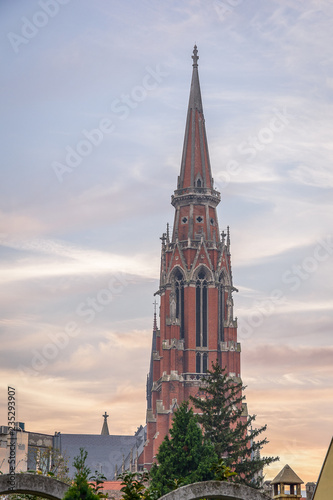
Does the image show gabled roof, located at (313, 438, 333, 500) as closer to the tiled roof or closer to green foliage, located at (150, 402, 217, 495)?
green foliage, located at (150, 402, 217, 495)

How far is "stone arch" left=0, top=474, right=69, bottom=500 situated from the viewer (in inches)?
914

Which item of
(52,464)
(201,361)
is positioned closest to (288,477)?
(52,464)

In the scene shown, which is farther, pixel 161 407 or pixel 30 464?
pixel 30 464

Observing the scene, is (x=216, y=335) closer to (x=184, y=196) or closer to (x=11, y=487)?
(x=184, y=196)

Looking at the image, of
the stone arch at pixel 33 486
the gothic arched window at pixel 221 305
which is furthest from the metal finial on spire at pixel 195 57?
the stone arch at pixel 33 486

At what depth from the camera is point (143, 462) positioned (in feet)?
372

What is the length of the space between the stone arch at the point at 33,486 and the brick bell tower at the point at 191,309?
82.4 metres

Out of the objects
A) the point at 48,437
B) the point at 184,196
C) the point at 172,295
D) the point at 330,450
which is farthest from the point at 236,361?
the point at 330,450

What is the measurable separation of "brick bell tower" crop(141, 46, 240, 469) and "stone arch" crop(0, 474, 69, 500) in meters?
82.4

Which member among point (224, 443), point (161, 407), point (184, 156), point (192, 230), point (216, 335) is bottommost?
point (224, 443)

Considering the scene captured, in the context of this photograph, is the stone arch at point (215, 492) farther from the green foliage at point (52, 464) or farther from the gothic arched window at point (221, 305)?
the gothic arched window at point (221, 305)

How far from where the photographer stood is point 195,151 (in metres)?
117

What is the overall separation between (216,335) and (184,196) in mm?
17156

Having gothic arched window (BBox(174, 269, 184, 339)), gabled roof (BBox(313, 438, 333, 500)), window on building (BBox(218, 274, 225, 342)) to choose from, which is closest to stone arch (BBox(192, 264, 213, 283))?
window on building (BBox(218, 274, 225, 342))
